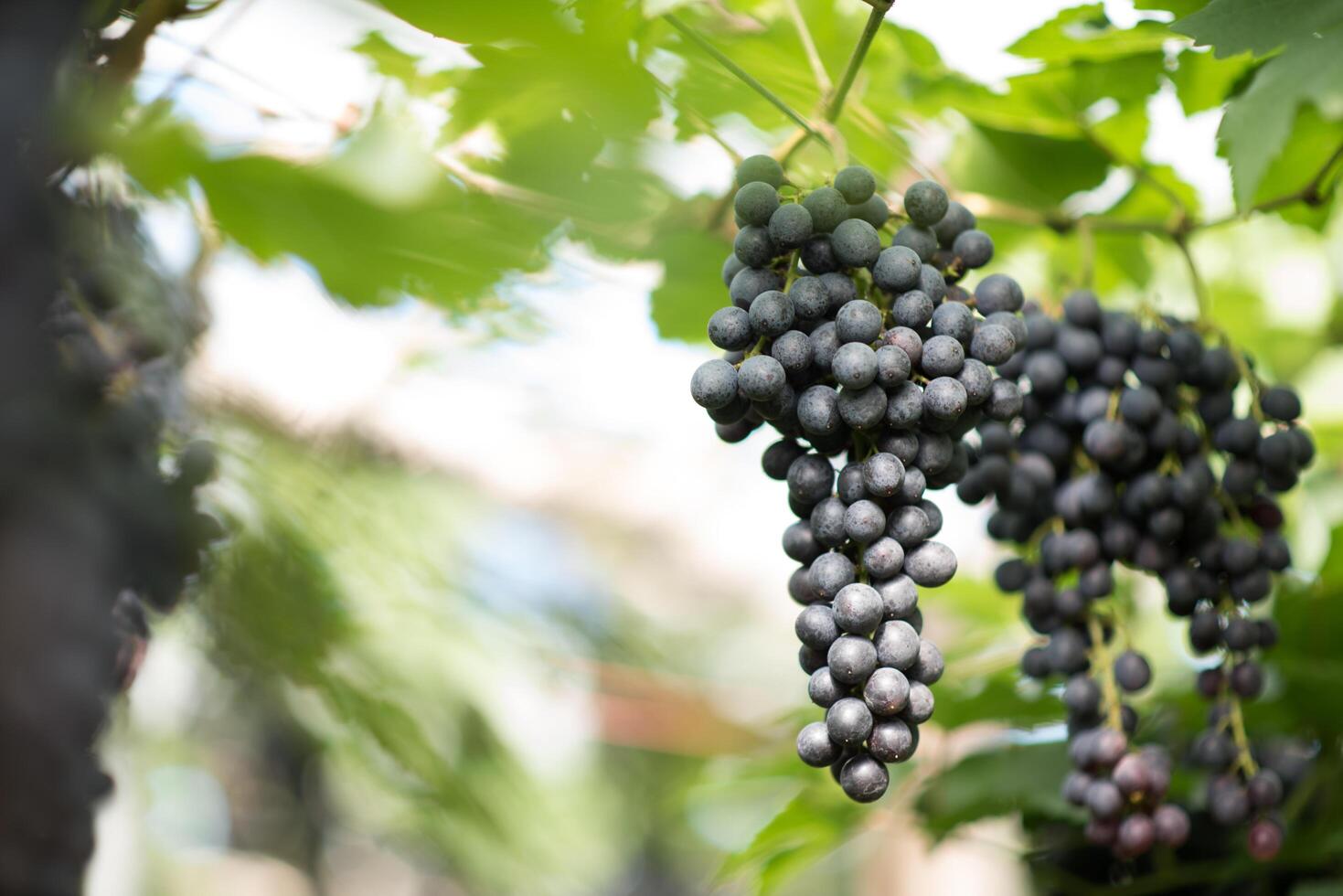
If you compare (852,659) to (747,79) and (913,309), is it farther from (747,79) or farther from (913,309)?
(747,79)

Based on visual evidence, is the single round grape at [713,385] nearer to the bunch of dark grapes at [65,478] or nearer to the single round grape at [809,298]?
the single round grape at [809,298]

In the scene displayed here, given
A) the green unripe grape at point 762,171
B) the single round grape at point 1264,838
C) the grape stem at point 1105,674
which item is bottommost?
the single round grape at point 1264,838

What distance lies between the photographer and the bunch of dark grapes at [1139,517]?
851mm

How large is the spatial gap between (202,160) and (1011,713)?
887mm

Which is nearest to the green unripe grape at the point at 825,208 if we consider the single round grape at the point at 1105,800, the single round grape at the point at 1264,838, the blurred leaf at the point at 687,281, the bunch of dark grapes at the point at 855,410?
the bunch of dark grapes at the point at 855,410

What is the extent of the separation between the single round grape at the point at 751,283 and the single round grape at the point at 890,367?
0.27 feet

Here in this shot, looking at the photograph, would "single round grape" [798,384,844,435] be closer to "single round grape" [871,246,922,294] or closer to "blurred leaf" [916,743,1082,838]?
"single round grape" [871,246,922,294]

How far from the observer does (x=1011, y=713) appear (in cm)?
111

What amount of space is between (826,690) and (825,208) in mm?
269

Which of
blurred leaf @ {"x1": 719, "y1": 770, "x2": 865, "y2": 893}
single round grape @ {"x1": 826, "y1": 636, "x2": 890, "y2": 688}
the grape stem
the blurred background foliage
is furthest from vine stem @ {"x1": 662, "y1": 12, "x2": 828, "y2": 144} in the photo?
blurred leaf @ {"x1": 719, "y1": 770, "x2": 865, "y2": 893}

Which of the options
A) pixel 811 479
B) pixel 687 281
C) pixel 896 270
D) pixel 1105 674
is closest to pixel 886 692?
pixel 811 479

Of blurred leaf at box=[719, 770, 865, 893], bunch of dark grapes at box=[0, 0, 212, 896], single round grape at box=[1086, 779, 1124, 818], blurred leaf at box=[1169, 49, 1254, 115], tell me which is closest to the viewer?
bunch of dark grapes at box=[0, 0, 212, 896]

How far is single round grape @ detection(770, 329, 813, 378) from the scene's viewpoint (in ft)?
1.98

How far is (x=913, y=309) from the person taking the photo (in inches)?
25.0
